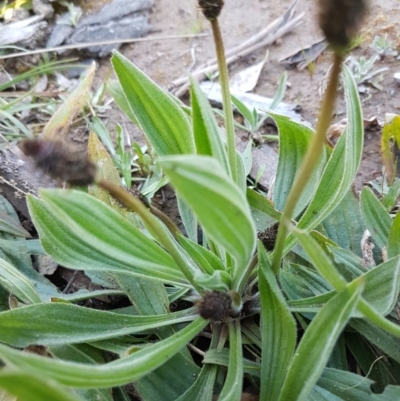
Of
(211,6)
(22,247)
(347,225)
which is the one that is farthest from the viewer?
(22,247)

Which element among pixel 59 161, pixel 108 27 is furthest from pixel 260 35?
pixel 59 161

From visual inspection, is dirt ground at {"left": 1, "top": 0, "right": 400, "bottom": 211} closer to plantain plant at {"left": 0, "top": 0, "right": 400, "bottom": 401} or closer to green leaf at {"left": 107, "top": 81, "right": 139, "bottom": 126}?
green leaf at {"left": 107, "top": 81, "right": 139, "bottom": 126}

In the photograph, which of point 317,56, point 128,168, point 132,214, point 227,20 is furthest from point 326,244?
point 227,20

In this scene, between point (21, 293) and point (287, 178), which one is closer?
point (21, 293)

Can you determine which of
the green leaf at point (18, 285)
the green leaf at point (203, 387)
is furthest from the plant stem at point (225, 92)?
the green leaf at point (18, 285)

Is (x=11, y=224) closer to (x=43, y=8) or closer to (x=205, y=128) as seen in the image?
(x=205, y=128)

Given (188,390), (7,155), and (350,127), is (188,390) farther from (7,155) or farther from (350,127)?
(7,155)
